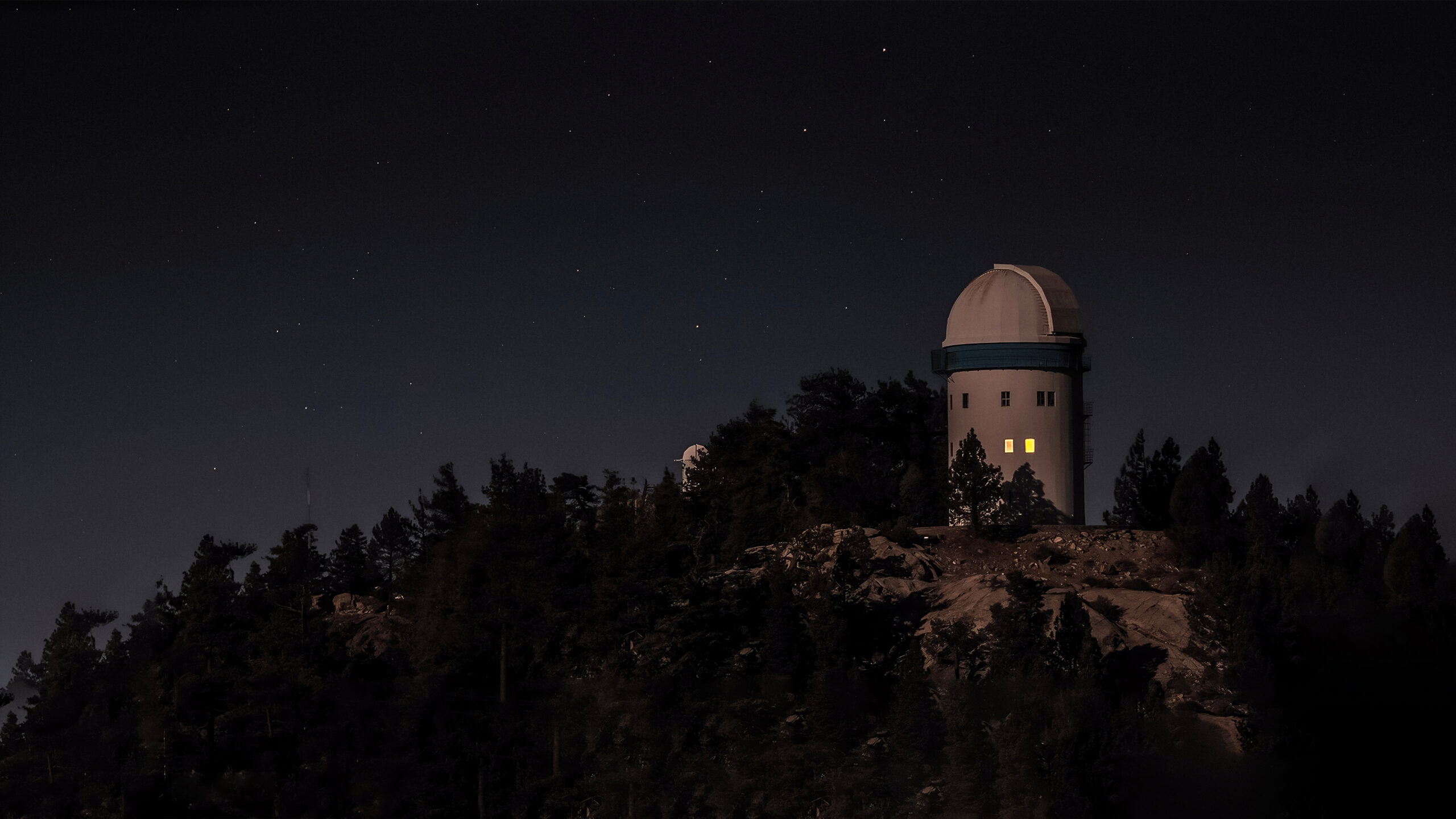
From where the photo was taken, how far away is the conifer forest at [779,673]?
4925 centimetres

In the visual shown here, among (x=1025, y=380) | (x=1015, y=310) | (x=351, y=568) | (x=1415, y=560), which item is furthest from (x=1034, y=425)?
(x=351, y=568)

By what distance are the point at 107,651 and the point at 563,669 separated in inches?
645

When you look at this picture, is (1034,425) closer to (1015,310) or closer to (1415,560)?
(1015,310)

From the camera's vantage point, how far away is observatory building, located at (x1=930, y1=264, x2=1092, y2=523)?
65938 mm

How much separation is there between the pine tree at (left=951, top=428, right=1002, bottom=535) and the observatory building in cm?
334

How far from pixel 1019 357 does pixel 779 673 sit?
68.3ft

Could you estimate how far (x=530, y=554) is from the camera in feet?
187

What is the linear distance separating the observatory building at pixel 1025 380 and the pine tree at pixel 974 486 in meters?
3.34

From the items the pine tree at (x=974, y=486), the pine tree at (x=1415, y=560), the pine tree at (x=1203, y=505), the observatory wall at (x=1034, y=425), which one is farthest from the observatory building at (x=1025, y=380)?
the pine tree at (x=1415, y=560)

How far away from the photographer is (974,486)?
6162 centimetres

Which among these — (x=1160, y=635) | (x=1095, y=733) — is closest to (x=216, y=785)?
(x=1095, y=733)

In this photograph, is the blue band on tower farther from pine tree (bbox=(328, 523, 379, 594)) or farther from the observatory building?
pine tree (bbox=(328, 523, 379, 594))

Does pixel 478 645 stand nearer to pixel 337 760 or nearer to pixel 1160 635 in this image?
pixel 337 760

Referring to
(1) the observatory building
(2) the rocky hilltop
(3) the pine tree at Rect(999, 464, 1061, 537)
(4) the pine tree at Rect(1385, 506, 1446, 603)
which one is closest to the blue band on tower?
(1) the observatory building
